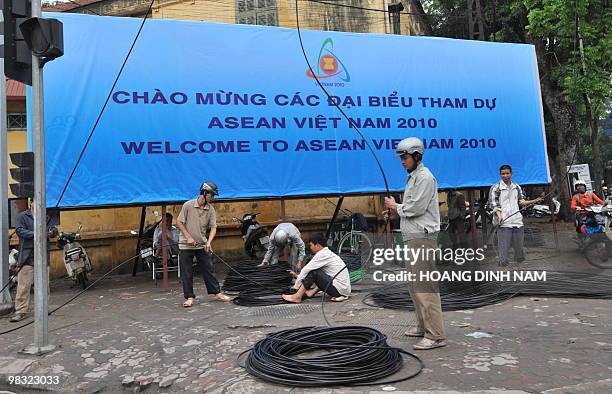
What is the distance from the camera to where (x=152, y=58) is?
300 inches

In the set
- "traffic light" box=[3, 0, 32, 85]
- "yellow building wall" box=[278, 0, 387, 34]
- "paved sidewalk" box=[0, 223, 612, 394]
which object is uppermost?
"yellow building wall" box=[278, 0, 387, 34]

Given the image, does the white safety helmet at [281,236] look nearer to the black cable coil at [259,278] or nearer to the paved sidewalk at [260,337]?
the black cable coil at [259,278]

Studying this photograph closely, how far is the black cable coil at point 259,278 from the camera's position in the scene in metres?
7.04

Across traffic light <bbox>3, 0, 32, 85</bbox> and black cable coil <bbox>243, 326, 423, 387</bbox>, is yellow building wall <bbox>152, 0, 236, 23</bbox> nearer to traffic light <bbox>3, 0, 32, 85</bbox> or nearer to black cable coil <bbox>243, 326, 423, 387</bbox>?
traffic light <bbox>3, 0, 32, 85</bbox>

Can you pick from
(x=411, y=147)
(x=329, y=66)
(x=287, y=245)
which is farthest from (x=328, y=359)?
(x=329, y=66)

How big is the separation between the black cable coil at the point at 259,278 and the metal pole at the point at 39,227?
9.23 feet

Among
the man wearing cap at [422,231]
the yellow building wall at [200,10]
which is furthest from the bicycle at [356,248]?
the yellow building wall at [200,10]

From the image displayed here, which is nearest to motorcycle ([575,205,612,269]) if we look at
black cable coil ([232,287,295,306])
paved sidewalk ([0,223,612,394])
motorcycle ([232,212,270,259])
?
paved sidewalk ([0,223,612,394])

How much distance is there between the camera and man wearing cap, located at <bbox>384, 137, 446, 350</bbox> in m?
4.22

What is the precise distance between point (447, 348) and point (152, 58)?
609cm

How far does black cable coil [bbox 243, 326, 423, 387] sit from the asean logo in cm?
519

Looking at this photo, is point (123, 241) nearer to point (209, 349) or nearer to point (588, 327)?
point (209, 349)

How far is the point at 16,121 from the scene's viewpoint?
10422mm

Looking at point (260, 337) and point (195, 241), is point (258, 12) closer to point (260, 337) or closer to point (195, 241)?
point (195, 241)
